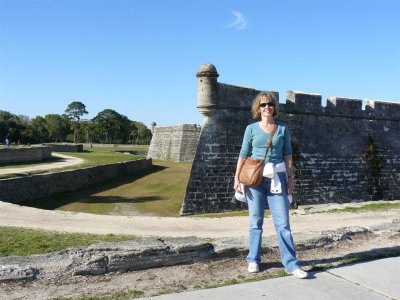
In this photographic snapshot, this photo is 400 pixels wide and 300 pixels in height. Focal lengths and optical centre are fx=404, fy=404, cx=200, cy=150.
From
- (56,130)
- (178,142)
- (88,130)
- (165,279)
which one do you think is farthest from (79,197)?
(88,130)

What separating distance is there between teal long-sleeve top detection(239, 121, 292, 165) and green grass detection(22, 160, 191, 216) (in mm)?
8542

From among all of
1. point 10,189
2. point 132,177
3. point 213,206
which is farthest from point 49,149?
point 213,206

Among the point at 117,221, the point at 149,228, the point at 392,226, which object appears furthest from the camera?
the point at 117,221

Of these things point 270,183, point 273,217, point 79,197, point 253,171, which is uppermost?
point 253,171

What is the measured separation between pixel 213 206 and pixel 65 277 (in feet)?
28.9

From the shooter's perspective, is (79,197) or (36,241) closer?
(36,241)

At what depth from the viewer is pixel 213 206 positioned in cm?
1230

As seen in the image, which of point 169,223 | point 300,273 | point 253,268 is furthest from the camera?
point 169,223

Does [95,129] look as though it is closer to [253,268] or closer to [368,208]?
[368,208]

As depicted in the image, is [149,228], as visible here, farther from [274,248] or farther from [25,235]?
[274,248]

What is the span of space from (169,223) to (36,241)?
3.50m

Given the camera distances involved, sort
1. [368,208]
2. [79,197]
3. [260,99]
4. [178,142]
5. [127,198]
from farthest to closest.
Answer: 1. [178,142]
2. [79,197]
3. [127,198]
4. [368,208]
5. [260,99]

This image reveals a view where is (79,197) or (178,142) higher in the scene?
(178,142)

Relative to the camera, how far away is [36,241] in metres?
6.58
